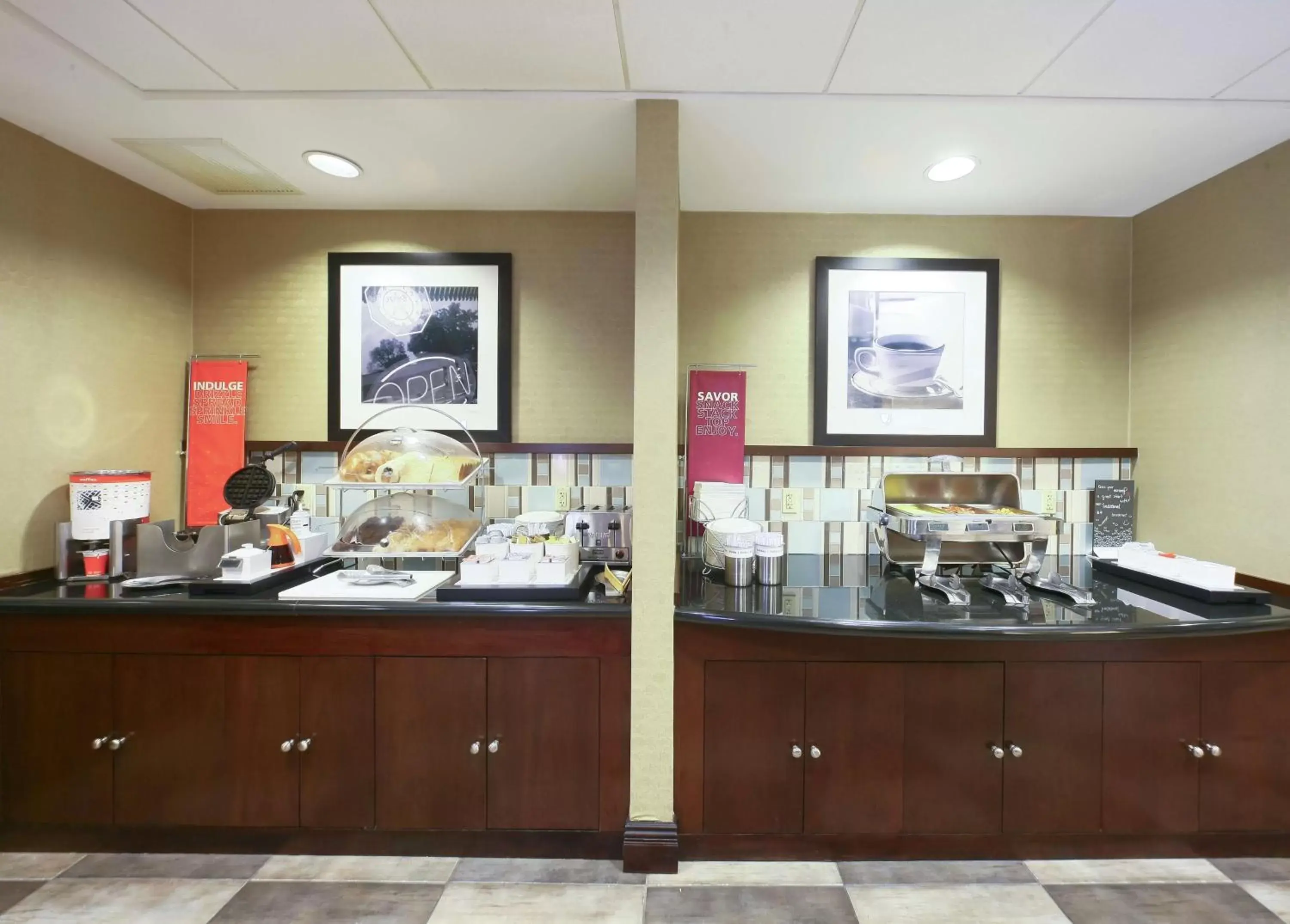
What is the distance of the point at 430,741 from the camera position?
79.8 inches

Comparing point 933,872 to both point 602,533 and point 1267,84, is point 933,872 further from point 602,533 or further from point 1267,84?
point 1267,84

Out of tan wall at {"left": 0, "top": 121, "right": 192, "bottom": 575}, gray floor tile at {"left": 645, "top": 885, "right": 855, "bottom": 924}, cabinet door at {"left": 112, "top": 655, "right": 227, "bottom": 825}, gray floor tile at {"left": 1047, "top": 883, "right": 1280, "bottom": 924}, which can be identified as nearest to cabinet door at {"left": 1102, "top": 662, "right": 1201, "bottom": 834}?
gray floor tile at {"left": 1047, "top": 883, "right": 1280, "bottom": 924}

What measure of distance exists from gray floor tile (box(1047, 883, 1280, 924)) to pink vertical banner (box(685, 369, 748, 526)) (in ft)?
6.03

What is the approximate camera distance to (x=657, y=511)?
1986 millimetres

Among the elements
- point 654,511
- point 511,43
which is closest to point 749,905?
point 654,511

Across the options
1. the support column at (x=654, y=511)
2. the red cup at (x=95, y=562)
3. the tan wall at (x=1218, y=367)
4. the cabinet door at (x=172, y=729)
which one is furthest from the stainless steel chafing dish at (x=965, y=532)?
the red cup at (x=95, y=562)

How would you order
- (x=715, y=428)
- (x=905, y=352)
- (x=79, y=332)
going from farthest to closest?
(x=905, y=352)
(x=715, y=428)
(x=79, y=332)

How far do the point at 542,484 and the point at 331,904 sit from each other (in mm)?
1713

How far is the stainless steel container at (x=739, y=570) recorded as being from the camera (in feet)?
7.39

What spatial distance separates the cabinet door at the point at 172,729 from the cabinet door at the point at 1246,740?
11.3ft

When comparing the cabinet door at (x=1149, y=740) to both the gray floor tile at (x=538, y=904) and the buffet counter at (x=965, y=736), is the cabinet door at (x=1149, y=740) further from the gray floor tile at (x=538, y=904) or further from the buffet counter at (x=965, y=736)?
the gray floor tile at (x=538, y=904)

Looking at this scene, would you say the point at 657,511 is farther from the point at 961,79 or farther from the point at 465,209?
the point at 465,209

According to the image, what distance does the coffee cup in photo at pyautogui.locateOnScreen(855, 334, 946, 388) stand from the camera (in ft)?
9.32

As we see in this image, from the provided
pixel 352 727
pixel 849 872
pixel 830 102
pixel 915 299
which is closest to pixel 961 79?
pixel 830 102
